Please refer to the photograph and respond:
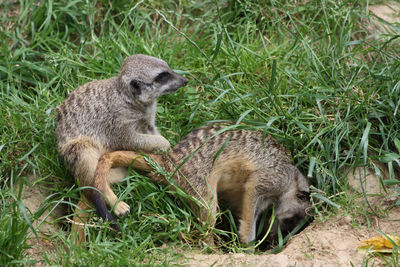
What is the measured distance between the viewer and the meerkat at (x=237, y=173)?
300 centimetres

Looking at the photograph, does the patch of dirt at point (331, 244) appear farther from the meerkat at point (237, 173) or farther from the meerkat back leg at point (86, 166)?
the meerkat back leg at point (86, 166)

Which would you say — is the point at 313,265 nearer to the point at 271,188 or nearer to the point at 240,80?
the point at 271,188

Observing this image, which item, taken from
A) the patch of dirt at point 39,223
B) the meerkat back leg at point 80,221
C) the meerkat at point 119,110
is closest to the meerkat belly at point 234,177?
the meerkat at point 119,110

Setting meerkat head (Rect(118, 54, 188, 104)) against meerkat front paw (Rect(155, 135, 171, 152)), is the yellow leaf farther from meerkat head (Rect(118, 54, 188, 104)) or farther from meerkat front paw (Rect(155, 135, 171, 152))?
meerkat head (Rect(118, 54, 188, 104))

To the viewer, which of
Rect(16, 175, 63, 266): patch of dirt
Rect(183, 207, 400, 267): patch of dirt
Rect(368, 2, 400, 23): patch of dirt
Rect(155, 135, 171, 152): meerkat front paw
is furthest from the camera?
Rect(368, 2, 400, 23): patch of dirt

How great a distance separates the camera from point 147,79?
315 cm

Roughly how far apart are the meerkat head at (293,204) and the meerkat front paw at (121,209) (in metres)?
0.93

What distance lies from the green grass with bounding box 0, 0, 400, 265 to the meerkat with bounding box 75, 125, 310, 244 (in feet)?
0.34

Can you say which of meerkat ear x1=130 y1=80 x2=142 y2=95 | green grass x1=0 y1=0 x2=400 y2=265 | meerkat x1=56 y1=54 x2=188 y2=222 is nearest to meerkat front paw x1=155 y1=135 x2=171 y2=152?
meerkat x1=56 y1=54 x2=188 y2=222

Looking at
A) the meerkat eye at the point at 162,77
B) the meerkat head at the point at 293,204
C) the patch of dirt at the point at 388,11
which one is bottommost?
the meerkat head at the point at 293,204

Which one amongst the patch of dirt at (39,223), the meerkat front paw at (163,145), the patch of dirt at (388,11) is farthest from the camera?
the patch of dirt at (388,11)

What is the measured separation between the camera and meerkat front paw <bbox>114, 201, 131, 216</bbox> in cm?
287

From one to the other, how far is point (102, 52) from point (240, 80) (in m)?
1.04

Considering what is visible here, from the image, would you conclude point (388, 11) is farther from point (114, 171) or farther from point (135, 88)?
point (114, 171)
